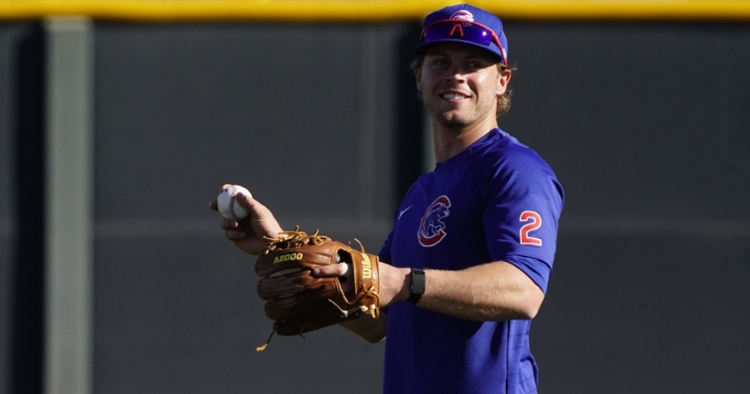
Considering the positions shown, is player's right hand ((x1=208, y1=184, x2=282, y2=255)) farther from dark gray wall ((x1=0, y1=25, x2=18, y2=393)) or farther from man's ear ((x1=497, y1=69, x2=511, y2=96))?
dark gray wall ((x1=0, y1=25, x2=18, y2=393))

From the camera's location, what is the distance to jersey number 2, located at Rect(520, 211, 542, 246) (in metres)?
1.96

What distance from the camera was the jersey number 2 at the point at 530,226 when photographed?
1957mm

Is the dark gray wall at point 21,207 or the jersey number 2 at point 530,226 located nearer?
the jersey number 2 at point 530,226

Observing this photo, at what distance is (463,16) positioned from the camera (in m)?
2.40

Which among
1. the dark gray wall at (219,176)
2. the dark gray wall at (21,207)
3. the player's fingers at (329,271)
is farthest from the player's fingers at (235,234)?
the dark gray wall at (21,207)

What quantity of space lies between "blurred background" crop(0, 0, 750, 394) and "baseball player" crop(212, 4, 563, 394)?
2166 mm

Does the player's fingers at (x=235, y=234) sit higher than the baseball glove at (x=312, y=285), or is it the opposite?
the player's fingers at (x=235, y=234)

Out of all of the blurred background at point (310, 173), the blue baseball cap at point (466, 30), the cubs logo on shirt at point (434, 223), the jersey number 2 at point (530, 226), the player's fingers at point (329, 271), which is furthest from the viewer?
the blurred background at point (310, 173)

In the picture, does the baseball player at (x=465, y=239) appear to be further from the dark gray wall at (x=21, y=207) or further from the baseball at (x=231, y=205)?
the dark gray wall at (x=21, y=207)

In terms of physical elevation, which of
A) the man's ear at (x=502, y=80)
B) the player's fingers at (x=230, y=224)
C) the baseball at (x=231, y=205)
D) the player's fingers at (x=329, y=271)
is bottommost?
the player's fingers at (x=329, y=271)

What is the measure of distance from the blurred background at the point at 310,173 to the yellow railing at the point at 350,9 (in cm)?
1

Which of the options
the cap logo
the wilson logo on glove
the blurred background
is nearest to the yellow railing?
the blurred background

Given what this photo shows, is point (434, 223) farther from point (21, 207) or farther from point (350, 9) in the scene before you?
point (21, 207)

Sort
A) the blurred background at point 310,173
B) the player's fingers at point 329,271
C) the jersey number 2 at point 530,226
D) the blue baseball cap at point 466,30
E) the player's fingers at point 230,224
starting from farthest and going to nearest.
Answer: the blurred background at point 310,173
the player's fingers at point 230,224
the blue baseball cap at point 466,30
the jersey number 2 at point 530,226
the player's fingers at point 329,271
